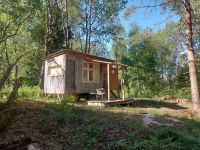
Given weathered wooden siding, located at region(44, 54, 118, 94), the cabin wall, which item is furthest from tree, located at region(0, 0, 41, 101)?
the cabin wall

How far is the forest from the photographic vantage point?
776 centimetres

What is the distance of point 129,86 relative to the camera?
34688mm

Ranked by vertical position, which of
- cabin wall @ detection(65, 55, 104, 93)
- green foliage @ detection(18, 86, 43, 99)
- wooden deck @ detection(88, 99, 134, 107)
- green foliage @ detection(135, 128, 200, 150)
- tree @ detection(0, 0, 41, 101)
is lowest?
green foliage @ detection(135, 128, 200, 150)

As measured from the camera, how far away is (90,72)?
1905 cm

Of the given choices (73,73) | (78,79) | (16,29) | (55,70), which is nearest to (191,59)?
(78,79)

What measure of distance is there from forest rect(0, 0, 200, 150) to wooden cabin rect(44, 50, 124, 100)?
0.76 m

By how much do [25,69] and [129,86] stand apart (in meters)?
13.8

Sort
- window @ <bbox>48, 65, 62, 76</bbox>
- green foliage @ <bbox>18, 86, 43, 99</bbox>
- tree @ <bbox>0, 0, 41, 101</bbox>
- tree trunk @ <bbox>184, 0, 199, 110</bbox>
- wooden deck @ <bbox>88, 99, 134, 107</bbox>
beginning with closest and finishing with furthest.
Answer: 1. tree @ <bbox>0, 0, 41, 101</bbox>
2. wooden deck @ <bbox>88, 99, 134, 107</bbox>
3. tree trunk @ <bbox>184, 0, 199, 110</bbox>
4. green foliage @ <bbox>18, 86, 43, 99</bbox>
5. window @ <bbox>48, 65, 62, 76</bbox>

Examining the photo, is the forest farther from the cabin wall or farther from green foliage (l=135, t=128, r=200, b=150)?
the cabin wall

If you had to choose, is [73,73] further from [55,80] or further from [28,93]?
[28,93]

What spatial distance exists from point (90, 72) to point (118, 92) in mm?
5099

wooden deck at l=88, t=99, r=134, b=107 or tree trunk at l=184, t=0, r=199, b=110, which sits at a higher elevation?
tree trunk at l=184, t=0, r=199, b=110

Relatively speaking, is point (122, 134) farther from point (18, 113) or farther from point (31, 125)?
point (18, 113)

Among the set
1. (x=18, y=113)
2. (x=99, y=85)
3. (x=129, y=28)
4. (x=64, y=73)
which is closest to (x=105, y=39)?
(x=129, y=28)
